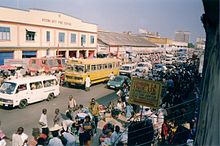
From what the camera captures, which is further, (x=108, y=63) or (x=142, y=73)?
(x=142, y=73)

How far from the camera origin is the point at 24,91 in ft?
52.6

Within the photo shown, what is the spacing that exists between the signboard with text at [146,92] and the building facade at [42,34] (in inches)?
1004

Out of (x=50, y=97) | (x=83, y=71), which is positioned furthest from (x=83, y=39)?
(x=50, y=97)

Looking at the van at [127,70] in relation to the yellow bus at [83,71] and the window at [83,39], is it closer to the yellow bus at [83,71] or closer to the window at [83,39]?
the yellow bus at [83,71]

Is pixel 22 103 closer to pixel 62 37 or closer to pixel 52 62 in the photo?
pixel 52 62

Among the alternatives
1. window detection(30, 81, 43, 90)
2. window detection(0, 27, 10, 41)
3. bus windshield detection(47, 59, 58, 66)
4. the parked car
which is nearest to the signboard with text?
window detection(30, 81, 43, 90)

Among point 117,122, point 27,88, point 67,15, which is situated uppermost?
point 67,15

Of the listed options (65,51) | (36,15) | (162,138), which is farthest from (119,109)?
(65,51)

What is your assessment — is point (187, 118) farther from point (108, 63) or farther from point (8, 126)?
point (108, 63)

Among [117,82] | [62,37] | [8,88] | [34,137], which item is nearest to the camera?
[34,137]

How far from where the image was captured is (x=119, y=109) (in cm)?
1552

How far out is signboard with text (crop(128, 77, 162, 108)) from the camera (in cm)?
854

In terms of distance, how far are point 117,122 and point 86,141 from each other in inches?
208

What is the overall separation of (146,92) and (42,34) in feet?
103
